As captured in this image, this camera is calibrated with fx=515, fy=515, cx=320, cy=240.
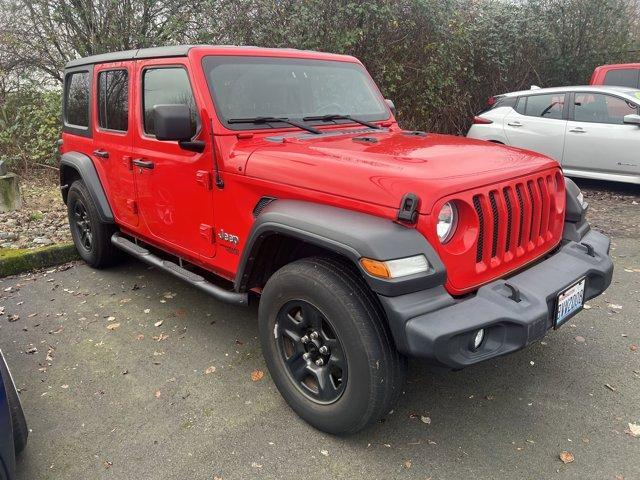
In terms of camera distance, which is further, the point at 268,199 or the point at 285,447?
the point at 268,199

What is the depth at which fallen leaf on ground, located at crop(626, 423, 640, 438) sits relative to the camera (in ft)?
8.53

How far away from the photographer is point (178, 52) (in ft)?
11.0

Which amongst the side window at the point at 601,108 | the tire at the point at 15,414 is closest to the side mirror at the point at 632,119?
the side window at the point at 601,108

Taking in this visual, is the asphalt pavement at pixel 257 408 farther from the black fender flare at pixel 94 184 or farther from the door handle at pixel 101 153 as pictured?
the door handle at pixel 101 153

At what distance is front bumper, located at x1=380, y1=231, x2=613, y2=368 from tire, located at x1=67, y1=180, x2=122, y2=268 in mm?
3357

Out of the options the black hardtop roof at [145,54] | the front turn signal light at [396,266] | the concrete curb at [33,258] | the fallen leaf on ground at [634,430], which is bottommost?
the fallen leaf on ground at [634,430]

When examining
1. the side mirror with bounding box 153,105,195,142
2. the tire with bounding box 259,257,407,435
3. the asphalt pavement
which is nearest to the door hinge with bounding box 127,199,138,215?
the asphalt pavement

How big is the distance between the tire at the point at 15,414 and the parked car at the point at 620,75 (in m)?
10.3

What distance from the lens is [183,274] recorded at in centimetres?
353

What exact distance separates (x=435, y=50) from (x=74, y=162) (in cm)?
670

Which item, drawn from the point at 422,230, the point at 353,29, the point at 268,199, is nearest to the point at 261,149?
the point at 268,199

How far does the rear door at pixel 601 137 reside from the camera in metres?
7.02

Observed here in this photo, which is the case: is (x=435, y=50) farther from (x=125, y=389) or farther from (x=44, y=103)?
(x=125, y=389)

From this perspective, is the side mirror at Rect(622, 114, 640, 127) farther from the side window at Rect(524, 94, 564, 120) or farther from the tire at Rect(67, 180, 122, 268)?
the tire at Rect(67, 180, 122, 268)
